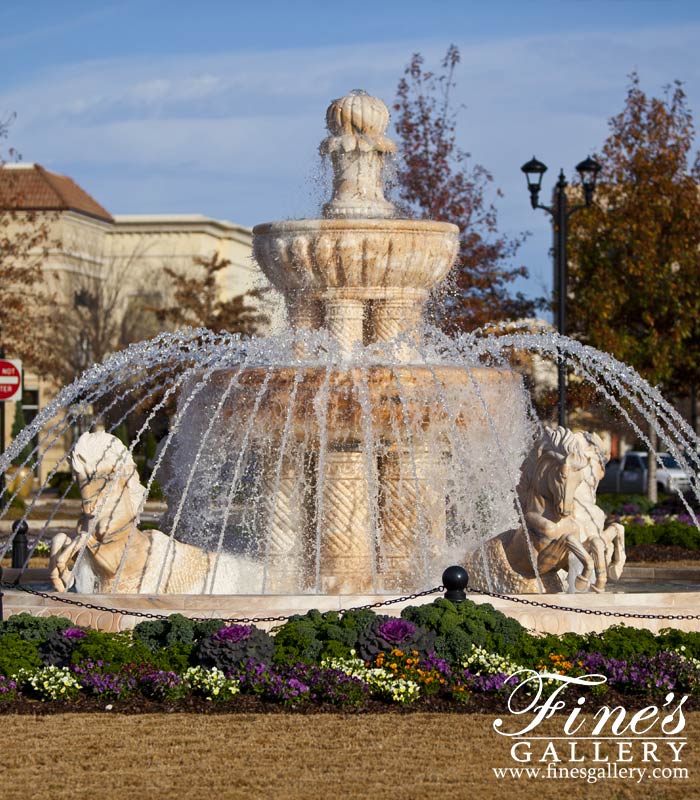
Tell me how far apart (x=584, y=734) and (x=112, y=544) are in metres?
4.47

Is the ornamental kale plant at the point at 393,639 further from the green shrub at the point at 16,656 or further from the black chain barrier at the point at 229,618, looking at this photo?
the green shrub at the point at 16,656

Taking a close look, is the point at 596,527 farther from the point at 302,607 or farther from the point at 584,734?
the point at 584,734

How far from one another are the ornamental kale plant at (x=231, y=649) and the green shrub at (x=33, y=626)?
3.57 feet

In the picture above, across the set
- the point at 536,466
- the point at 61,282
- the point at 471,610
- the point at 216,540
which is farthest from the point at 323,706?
the point at 61,282

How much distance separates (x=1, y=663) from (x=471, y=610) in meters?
3.14

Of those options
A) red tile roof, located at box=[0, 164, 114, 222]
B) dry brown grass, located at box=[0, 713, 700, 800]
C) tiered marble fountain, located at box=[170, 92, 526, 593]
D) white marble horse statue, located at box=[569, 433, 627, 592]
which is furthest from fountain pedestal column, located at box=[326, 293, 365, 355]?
red tile roof, located at box=[0, 164, 114, 222]

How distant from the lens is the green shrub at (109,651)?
10180mm

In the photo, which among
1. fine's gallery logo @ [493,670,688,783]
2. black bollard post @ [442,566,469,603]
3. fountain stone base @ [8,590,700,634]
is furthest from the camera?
fountain stone base @ [8,590,700,634]

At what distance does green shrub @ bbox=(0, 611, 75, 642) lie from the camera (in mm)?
10562

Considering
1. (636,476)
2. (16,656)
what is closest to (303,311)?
(16,656)

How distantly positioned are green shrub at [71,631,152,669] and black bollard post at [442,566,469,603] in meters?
2.06

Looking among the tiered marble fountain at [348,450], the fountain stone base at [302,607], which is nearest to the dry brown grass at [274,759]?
the fountain stone base at [302,607]

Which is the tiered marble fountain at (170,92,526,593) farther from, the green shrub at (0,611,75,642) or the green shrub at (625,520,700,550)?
the green shrub at (625,520,700,550)

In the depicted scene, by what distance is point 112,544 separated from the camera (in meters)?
12.2
